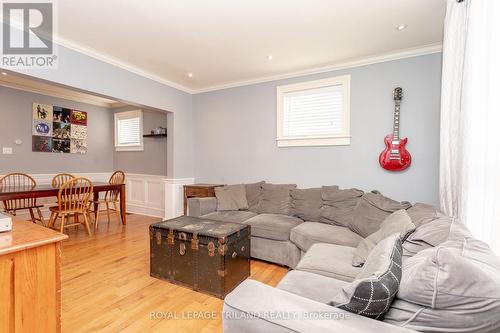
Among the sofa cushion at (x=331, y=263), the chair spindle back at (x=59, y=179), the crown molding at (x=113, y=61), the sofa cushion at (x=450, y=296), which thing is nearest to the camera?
the sofa cushion at (x=450, y=296)

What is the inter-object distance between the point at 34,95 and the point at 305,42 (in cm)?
502

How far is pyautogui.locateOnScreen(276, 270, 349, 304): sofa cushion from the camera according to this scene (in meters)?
1.30

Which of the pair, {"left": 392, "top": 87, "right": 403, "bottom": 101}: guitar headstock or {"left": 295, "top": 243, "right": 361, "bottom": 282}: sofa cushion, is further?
{"left": 392, "top": 87, "right": 403, "bottom": 101}: guitar headstock

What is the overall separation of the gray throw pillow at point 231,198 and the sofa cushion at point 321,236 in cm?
106

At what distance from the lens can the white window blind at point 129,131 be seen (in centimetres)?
526

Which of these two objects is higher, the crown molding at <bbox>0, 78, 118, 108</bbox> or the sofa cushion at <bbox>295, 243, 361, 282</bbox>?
the crown molding at <bbox>0, 78, 118, 108</bbox>

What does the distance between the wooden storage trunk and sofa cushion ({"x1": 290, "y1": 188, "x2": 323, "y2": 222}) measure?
0.97m

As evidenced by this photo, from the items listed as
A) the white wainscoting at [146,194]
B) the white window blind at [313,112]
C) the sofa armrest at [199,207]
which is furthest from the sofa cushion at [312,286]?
the white wainscoting at [146,194]

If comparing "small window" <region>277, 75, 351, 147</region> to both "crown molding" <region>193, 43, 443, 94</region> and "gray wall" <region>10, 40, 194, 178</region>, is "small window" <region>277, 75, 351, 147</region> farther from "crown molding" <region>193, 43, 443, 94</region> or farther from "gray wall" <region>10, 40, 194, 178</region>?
"gray wall" <region>10, 40, 194, 178</region>

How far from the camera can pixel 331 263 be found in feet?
5.56

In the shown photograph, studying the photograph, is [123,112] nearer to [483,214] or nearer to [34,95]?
[34,95]

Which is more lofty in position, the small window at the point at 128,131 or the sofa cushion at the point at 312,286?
the small window at the point at 128,131

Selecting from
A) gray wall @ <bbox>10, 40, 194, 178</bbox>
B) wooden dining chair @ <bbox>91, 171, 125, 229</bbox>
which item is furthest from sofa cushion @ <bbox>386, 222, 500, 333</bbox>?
wooden dining chair @ <bbox>91, 171, 125, 229</bbox>

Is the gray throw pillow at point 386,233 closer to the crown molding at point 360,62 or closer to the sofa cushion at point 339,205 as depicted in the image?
the sofa cushion at point 339,205
